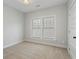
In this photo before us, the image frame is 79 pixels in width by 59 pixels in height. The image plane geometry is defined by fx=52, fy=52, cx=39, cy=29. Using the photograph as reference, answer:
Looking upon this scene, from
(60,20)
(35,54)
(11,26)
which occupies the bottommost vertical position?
(35,54)

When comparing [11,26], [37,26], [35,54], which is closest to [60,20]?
[37,26]

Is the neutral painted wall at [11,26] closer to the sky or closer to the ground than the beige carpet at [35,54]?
closer to the sky

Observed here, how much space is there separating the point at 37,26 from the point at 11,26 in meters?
1.97

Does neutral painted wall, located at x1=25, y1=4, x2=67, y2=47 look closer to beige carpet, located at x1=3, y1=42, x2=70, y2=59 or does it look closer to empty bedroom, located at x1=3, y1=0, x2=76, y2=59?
empty bedroom, located at x1=3, y1=0, x2=76, y2=59

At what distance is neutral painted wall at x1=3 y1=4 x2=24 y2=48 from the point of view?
335 centimetres

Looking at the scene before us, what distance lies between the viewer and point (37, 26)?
14.7 ft

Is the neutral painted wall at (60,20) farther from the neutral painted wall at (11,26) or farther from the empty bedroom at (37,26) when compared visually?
the neutral painted wall at (11,26)

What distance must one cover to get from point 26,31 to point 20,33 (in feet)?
1.96

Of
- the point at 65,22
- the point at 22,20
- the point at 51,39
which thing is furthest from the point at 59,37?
the point at 22,20

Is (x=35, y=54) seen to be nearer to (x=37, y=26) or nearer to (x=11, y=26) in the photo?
(x=37, y=26)

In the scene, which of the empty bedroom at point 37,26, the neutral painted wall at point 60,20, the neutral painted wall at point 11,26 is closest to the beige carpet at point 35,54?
the empty bedroom at point 37,26

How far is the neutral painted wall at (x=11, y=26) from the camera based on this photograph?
335 centimetres

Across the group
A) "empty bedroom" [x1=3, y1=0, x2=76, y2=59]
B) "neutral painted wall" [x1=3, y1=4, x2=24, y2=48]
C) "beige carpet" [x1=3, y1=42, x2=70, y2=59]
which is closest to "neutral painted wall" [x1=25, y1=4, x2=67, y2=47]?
"empty bedroom" [x1=3, y1=0, x2=76, y2=59]

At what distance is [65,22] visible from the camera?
3.29 m
